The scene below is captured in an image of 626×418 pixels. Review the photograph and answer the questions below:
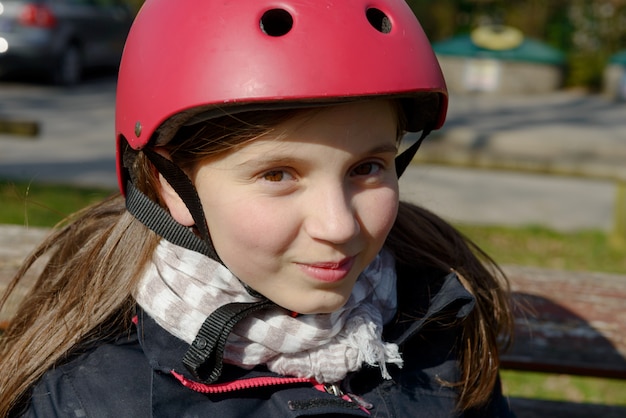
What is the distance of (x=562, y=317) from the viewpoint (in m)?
2.70

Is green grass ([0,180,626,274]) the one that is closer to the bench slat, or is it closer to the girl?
the bench slat

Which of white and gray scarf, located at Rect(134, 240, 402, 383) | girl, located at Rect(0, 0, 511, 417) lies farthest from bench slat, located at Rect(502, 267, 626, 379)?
white and gray scarf, located at Rect(134, 240, 402, 383)

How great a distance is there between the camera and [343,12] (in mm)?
1908

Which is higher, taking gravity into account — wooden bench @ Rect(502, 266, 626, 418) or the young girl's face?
the young girl's face

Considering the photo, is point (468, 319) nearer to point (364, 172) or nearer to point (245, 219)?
point (364, 172)

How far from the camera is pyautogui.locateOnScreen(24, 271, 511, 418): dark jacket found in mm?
1990

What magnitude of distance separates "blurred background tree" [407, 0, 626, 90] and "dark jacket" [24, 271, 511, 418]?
14.6 metres

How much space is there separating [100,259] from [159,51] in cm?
54

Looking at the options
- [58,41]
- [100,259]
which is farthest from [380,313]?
[58,41]

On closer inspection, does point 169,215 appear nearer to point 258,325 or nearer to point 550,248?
point 258,325

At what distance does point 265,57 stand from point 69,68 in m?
12.2

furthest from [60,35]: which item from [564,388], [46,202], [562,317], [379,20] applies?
[379,20]

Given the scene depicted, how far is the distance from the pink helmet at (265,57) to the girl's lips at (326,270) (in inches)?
13.0

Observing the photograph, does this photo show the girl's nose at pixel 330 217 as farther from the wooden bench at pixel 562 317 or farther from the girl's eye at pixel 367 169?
the wooden bench at pixel 562 317
